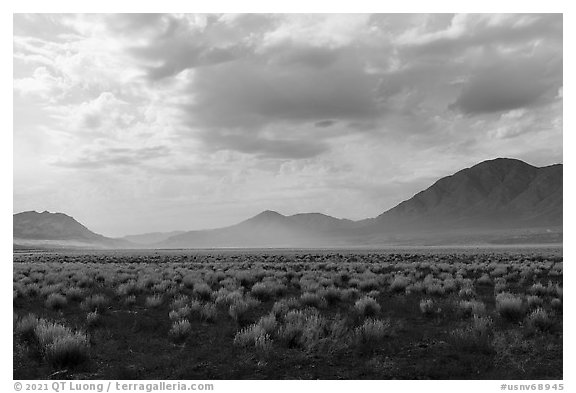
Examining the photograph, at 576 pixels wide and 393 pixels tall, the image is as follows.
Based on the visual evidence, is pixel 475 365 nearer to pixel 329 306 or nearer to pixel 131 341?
pixel 329 306

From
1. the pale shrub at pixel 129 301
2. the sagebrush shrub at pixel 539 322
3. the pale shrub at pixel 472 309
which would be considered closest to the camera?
the sagebrush shrub at pixel 539 322

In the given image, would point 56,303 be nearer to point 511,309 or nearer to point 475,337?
point 475,337

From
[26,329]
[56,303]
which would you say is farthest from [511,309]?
[56,303]

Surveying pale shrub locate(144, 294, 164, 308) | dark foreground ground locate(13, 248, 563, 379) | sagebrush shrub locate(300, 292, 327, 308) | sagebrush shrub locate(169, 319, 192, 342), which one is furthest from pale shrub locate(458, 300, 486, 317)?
pale shrub locate(144, 294, 164, 308)

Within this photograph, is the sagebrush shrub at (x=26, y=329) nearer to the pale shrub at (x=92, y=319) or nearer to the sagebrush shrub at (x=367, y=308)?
the pale shrub at (x=92, y=319)

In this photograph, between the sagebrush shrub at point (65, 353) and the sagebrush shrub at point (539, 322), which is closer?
the sagebrush shrub at point (65, 353)

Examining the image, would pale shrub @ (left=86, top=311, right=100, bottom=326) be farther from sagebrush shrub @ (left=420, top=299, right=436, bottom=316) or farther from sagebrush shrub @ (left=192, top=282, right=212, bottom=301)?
sagebrush shrub @ (left=420, top=299, right=436, bottom=316)

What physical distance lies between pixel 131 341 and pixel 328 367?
15.5ft

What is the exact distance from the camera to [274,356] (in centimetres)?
914

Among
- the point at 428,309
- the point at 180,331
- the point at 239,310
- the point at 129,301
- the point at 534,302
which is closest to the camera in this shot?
the point at 180,331

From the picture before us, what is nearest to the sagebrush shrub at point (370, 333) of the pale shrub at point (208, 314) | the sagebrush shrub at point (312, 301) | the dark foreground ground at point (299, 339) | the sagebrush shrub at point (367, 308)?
the dark foreground ground at point (299, 339)

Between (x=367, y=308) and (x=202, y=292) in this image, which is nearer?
(x=367, y=308)

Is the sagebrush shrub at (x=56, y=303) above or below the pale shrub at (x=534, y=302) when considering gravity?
below

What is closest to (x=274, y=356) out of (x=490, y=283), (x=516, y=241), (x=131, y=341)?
(x=131, y=341)
